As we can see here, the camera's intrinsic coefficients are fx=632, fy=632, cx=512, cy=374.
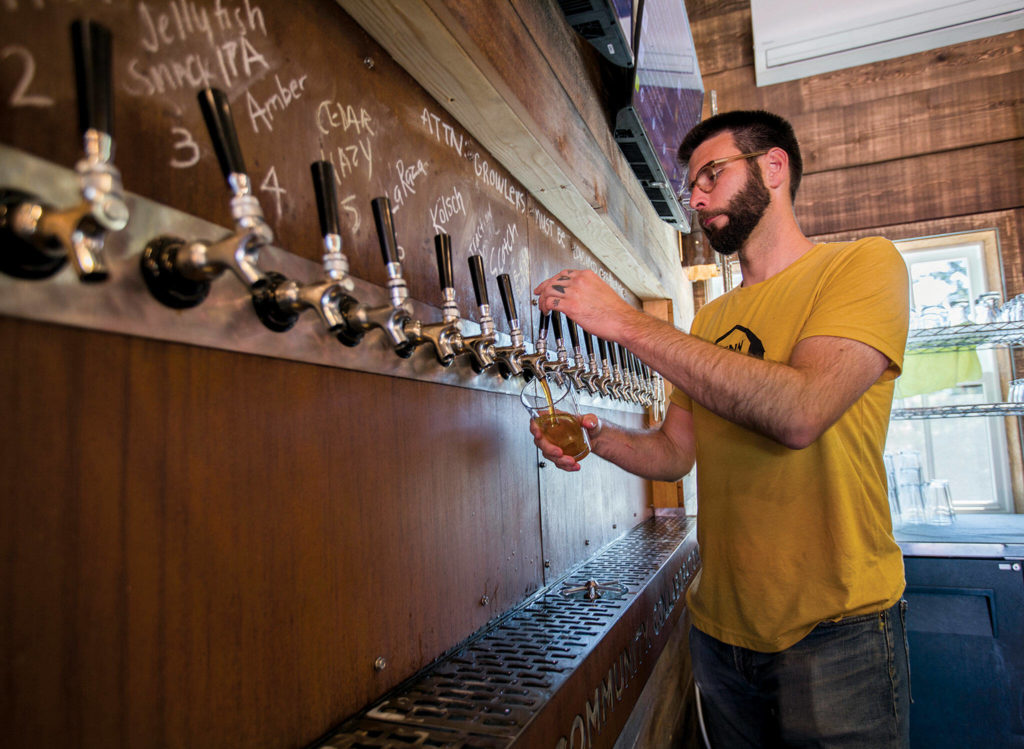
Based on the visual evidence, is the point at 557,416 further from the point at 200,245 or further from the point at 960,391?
the point at 960,391

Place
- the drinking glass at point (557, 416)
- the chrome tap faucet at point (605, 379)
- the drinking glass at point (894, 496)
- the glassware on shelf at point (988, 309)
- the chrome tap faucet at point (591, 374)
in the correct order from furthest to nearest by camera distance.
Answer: the drinking glass at point (894, 496)
the glassware on shelf at point (988, 309)
the chrome tap faucet at point (605, 379)
the chrome tap faucet at point (591, 374)
the drinking glass at point (557, 416)

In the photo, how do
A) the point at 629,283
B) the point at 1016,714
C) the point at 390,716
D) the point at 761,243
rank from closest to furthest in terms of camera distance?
the point at 390,716 < the point at 761,243 < the point at 1016,714 < the point at 629,283

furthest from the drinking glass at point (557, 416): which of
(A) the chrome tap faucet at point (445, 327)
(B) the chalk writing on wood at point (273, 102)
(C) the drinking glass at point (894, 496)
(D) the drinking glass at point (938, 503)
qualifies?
(D) the drinking glass at point (938, 503)

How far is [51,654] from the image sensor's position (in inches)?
22.0

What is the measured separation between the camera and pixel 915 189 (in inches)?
163

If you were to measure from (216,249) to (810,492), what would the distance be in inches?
49.0

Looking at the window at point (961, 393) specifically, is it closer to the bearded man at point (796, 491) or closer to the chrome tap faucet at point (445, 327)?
the bearded man at point (796, 491)

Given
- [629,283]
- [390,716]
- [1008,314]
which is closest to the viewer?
[390,716]

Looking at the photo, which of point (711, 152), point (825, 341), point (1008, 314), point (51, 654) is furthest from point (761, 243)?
point (1008, 314)

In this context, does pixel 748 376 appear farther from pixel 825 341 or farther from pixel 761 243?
pixel 761 243

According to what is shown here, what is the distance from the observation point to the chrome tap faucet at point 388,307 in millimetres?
854

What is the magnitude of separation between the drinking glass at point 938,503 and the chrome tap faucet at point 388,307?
12.4 feet

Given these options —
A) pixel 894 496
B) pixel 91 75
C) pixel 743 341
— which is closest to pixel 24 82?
pixel 91 75

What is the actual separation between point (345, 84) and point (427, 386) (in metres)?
0.54
